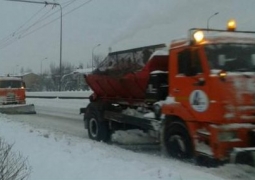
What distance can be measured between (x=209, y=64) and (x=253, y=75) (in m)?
0.84

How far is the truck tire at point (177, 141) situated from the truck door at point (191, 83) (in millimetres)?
511

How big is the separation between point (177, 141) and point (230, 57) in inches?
79.9

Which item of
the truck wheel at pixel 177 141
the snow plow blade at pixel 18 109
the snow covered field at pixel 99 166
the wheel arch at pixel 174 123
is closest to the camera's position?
the snow covered field at pixel 99 166

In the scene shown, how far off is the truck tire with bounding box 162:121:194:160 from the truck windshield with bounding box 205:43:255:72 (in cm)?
149

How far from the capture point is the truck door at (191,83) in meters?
8.07

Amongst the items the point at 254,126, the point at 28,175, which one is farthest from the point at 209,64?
the point at 28,175

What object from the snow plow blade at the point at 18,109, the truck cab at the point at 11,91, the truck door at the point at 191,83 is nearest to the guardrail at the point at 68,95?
the truck cab at the point at 11,91

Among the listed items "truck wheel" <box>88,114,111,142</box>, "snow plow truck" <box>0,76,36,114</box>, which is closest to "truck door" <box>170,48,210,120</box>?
"truck wheel" <box>88,114,111,142</box>

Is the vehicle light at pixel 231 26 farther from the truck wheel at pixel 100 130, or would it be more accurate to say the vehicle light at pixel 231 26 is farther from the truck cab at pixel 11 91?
the truck cab at pixel 11 91

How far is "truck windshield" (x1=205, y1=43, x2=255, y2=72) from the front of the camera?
804 cm

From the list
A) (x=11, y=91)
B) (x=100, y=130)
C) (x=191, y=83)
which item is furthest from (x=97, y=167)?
(x=11, y=91)

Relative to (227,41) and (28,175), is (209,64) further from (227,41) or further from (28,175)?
(28,175)

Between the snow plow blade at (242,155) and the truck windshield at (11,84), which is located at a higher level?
the truck windshield at (11,84)

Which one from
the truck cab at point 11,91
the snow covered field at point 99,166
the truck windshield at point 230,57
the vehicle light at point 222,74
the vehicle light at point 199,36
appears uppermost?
the vehicle light at point 199,36
